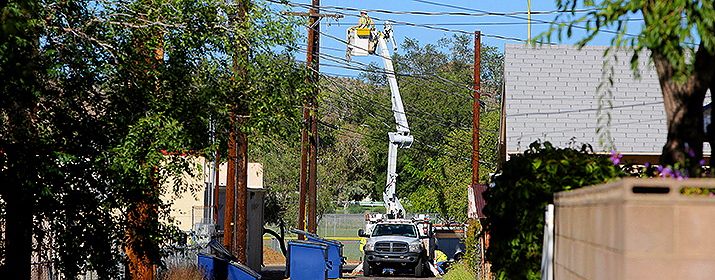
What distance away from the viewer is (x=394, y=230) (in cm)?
2998

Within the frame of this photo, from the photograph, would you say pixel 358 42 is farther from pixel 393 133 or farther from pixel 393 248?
pixel 393 248

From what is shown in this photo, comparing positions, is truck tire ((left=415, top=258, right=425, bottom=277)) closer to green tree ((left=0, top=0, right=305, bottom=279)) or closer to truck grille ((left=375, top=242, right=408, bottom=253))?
truck grille ((left=375, top=242, right=408, bottom=253))

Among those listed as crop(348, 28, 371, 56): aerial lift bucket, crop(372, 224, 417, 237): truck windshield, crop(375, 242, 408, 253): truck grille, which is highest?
crop(348, 28, 371, 56): aerial lift bucket

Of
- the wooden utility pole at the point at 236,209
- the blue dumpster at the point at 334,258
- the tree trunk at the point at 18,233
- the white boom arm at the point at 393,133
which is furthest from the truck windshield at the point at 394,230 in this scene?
the tree trunk at the point at 18,233

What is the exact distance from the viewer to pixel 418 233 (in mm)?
29734

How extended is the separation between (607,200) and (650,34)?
3.88 feet

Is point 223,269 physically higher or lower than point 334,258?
higher

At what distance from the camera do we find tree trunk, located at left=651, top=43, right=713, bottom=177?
703 centimetres

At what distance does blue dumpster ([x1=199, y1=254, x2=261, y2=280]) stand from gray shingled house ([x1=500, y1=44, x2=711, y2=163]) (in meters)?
6.48

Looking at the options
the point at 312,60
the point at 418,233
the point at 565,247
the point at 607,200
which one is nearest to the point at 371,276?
the point at 418,233

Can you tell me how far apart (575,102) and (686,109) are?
35.7ft

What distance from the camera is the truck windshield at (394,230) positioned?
2975cm

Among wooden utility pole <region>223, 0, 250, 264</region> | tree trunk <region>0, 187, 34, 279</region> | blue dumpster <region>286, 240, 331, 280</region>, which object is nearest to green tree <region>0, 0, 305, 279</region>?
tree trunk <region>0, 187, 34, 279</region>

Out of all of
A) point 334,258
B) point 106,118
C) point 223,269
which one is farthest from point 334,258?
point 106,118
